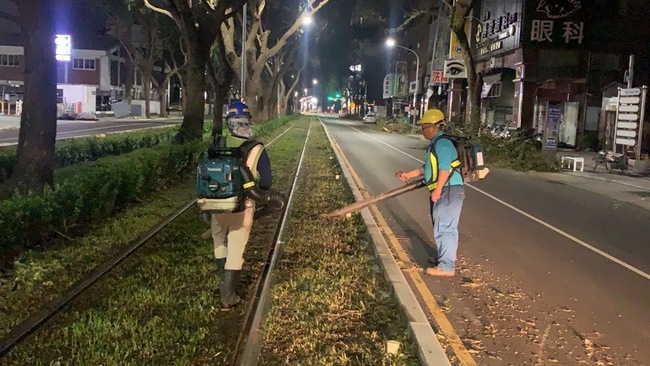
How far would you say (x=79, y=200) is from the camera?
8.15 m

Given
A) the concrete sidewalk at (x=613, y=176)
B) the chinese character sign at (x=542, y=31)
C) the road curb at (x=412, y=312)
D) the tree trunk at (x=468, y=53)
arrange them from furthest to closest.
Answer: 1. the chinese character sign at (x=542, y=31)
2. the tree trunk at (x=468, y=53)
3. the concrete sidewalk at (x=613, y=176)
4. the road curb at (x=412, y=312)

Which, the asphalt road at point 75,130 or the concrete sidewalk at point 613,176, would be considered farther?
the asphalt road at point 75,130

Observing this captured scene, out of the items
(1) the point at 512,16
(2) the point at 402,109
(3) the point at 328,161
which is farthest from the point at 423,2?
(3) the point at 328,161

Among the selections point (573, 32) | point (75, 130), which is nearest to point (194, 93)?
point (75, 130)

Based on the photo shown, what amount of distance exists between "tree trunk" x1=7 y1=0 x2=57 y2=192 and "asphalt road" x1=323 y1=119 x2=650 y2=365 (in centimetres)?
554

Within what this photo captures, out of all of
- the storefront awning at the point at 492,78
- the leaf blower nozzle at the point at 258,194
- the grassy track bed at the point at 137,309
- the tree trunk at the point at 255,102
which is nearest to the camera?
the grassy track bed at the point at 137,309

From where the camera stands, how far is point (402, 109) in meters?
78.4

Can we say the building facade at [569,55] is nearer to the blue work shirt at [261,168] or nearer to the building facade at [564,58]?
the building facade at [564,58]

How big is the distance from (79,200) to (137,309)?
3.05 meters

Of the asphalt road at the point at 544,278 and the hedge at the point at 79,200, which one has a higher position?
the hedge at the point at 79,200

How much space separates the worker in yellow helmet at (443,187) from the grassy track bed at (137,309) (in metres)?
2.14

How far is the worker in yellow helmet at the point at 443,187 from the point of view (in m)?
6.73

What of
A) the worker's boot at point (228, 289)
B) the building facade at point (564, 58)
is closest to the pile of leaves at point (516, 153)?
the building facade at point (564, 58)

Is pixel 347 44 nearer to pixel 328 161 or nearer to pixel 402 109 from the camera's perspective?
pixel 402 109
